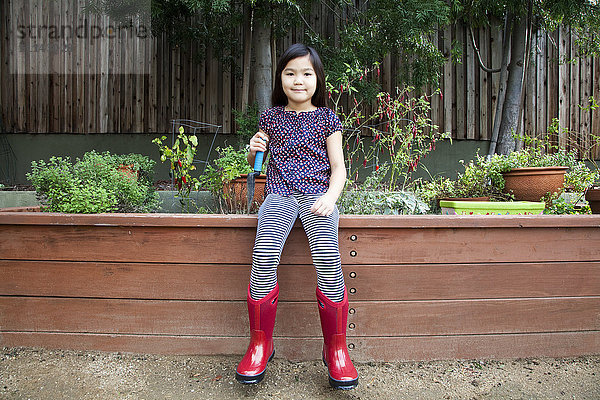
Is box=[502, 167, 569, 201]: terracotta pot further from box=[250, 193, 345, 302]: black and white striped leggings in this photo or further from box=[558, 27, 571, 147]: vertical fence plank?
box=[558, 27, 571, 147]: vertical fence plank

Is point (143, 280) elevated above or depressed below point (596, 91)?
below

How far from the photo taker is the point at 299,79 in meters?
1.52

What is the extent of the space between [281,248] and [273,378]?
0.50m

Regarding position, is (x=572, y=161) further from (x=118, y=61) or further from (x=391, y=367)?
(x=118, y=61)

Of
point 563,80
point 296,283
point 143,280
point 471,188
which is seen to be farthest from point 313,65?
point 563,80

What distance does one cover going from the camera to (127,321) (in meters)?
1.62

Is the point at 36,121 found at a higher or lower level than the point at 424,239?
higher

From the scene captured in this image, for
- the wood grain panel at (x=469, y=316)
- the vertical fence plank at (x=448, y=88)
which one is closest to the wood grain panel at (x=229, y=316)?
the wood grain panel at (x=469, y=316)

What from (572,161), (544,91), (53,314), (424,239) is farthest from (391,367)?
(544,91)

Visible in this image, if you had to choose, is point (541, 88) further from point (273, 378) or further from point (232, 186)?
point (273, 378)

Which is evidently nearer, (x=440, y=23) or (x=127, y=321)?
(x=127, y=321)

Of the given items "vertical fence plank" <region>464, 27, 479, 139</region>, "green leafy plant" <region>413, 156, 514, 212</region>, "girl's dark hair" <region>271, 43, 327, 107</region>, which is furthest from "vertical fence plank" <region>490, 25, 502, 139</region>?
"girl's dark hair" <region>271, 43, 327, 107</region>

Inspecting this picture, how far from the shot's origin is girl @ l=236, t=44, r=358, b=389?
1392mm

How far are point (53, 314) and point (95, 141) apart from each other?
380 centimetres
